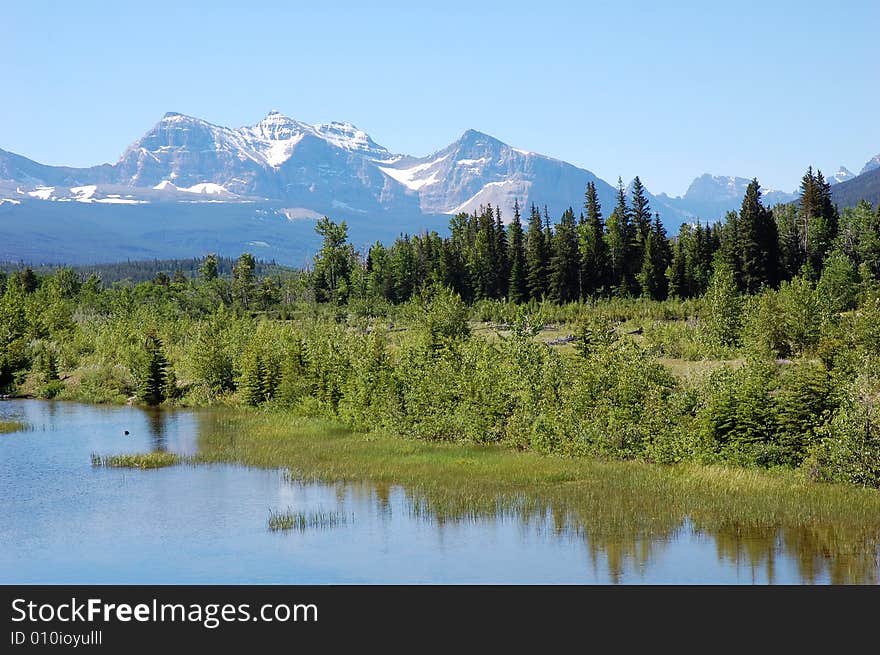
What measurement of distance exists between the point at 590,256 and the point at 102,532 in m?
107

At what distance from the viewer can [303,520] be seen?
39.2 meters

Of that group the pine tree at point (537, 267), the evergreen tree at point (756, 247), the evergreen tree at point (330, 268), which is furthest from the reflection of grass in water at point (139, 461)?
the evergreen tree at point (330, 268)

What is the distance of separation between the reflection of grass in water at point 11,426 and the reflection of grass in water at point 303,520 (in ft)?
123

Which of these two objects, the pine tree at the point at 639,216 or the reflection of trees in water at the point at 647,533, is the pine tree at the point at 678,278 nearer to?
the pine tree at the point at 639,216

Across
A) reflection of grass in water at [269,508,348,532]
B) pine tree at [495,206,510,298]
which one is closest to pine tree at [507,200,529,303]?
pine tree at [495,206,510,298]

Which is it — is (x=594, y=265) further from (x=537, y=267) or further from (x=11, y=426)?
(x=11, y=426)

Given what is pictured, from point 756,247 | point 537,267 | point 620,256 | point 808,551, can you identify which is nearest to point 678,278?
point 756,247

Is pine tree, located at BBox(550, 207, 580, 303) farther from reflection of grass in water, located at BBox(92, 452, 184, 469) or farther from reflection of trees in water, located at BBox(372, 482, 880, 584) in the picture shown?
reflection of trees in water, located at BBox(372, 482, 880, 584)

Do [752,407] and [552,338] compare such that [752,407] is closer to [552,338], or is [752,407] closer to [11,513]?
[11,513]

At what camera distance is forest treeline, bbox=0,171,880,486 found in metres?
45.7

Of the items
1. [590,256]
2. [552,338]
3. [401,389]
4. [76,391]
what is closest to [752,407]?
[401,389]

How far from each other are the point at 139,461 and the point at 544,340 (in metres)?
51.0
